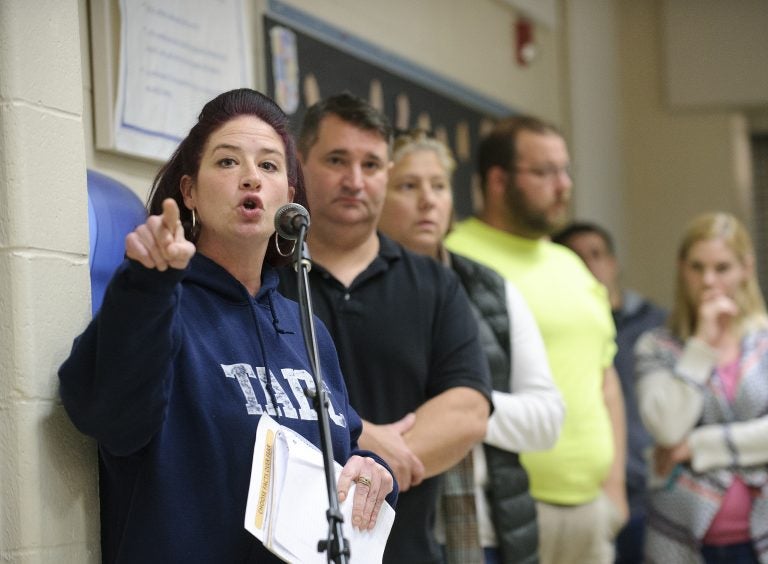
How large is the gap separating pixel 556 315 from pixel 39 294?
1.76 m

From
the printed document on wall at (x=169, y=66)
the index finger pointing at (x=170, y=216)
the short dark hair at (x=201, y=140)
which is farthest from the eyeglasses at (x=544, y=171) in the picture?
the index finger pointing at (x=170, y=216)

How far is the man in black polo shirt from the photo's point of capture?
2.21 metres

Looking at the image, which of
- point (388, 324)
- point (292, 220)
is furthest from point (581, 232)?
point (292, 220)

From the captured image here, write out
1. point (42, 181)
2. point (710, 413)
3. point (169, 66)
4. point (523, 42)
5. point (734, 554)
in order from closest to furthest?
point (42, 181), point (169, 66), point (734, 554), point (710, 413), point (523, 42)

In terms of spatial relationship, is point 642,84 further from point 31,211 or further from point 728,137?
point 31,211

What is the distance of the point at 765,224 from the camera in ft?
20.4

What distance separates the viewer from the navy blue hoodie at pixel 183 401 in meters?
1.40

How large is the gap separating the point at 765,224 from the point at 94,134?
182 inches

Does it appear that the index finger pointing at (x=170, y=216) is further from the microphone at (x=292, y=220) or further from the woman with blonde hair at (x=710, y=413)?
the woman with blonde hair at (x=710, y=413)

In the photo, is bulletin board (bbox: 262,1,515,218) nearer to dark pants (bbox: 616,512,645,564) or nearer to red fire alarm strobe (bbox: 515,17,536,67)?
red fire alarm strobe (bbox: 515,17,536,67)

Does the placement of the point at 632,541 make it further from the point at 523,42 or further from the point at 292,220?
the point at 292,220

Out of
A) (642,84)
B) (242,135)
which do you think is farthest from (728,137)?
(242,135)

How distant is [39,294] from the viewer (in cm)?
160

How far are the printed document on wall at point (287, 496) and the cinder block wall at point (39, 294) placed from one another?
0.99 ft
